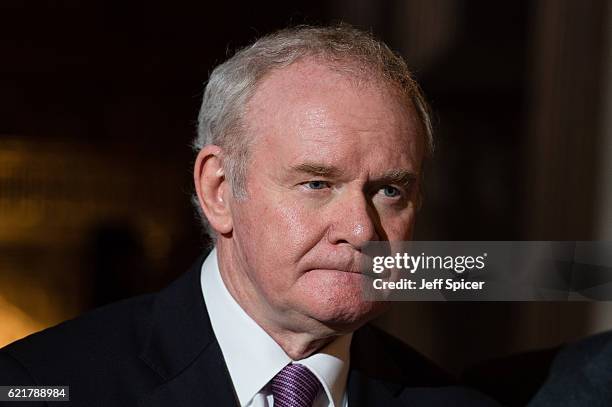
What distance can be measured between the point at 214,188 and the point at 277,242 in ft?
0.58

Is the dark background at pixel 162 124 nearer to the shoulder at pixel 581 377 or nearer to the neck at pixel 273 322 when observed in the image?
the shoulder at pixel 581 377

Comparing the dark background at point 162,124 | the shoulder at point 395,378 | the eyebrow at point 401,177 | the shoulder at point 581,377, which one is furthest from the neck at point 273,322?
the dark background at point 162,124

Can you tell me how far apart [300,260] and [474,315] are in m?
1.60

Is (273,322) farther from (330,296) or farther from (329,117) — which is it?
(329,117)

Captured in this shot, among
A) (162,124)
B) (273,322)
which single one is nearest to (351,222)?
(273,322)

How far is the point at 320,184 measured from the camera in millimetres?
1364

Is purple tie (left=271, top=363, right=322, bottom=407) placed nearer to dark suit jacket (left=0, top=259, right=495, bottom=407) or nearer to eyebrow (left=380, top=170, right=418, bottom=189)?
dark suit jacket (left=0, top=259, right=495, bottom=407)

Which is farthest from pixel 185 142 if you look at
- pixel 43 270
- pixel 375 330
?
pixel 375 330

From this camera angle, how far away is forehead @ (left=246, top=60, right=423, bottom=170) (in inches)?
53.2

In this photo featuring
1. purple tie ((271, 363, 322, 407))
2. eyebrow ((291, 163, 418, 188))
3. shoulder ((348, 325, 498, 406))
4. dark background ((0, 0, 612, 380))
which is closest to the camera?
eyebrow ((291, 163, 418, 188))

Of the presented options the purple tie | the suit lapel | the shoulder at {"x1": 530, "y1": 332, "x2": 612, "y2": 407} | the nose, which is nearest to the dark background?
the shoulder at {"x1": 530, "y1": 332, "x2": 612, "y2": 407}

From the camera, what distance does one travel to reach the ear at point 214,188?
1.48m

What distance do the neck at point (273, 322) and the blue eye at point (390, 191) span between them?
229mm

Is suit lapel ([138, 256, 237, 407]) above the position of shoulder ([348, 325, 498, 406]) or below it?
above
